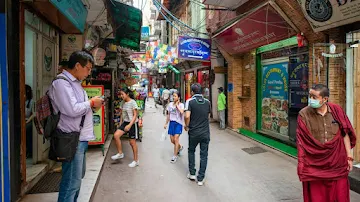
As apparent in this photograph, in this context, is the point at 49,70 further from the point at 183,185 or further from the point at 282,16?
the point at 282,16

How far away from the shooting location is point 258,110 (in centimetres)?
1018

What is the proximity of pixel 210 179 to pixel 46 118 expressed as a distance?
144 inches

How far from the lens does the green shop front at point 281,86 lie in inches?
299

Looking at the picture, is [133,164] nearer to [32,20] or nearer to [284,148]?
[32,20]

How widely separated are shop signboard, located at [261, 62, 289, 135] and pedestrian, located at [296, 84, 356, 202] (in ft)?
17.1

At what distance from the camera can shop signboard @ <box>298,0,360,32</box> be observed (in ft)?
15.9

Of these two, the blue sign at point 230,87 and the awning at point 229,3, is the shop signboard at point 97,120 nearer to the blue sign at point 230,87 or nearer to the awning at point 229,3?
the awning at point 229,3

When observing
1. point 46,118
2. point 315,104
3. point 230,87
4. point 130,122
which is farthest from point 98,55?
point 315,104

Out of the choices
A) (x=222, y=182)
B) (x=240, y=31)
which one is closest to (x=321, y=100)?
(x=222, y=182)

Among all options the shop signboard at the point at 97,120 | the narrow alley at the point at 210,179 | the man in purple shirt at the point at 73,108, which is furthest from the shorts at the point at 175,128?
the man in purple shirt at the point at 73,108

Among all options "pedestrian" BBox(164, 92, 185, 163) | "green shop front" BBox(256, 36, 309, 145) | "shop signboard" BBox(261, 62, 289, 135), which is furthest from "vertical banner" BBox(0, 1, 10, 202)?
"shop signboard" BBox(261, 62, 289, 135)

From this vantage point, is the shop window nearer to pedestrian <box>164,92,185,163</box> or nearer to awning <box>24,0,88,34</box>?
awning <box>24,0,88,34</box>

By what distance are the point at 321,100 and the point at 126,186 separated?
352 cm

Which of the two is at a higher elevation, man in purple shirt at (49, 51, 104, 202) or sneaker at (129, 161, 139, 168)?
man in purple shirt at (49, 51, 104, 202)
